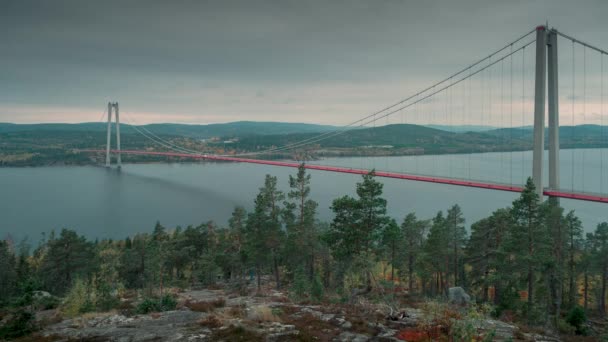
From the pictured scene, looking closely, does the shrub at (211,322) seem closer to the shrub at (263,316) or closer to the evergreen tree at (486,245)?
the shrub at (263,316)

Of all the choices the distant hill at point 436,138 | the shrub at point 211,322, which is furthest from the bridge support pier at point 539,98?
the distant hill at point 436,138

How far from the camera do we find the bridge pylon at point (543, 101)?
2023cm

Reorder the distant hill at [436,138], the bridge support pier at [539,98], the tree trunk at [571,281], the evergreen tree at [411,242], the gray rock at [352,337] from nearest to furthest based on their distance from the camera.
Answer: the gray rock at [352,337]
the tree trunk at [571,281]
the bridge support pier at [539,98]
the evergreen tree at [411,242]
the distant hill at [436,138]

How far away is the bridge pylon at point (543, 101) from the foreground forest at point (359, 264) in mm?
1893

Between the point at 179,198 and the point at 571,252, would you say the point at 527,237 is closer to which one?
the point at 571,252

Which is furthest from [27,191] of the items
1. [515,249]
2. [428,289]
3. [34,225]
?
[515,249]

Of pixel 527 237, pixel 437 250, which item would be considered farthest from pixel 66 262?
pixel 527 237

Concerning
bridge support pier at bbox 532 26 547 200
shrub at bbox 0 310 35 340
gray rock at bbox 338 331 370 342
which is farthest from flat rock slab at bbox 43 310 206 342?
bridge support pier at bbox 532 26 547 200

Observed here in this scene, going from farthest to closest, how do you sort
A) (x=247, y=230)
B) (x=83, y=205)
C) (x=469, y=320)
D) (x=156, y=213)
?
1. (x=83, y=205)
2. (x=156, y=213)
3. (x=247, y=230)
4. (x=469, y=320)

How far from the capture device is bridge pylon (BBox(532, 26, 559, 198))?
2023 centimetres

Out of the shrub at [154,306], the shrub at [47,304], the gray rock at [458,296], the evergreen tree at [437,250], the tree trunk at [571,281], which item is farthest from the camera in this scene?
the evergreen tree at [437,250]

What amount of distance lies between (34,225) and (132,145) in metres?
90.3

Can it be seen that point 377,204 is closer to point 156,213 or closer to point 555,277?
point 555,277

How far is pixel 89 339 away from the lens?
632 centimetres
